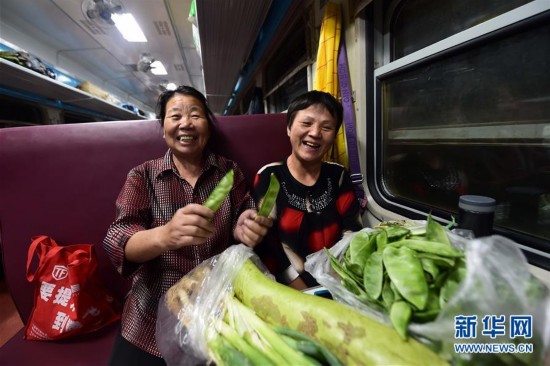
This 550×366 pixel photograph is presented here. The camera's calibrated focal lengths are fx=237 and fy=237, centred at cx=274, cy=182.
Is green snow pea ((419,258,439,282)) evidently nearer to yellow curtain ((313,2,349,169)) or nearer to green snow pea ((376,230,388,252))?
green snow pea ((376,230,388,252))

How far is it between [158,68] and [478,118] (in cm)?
701

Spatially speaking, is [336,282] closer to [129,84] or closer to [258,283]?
[258,283]

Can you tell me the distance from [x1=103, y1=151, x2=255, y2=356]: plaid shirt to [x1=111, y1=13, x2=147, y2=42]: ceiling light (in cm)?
399

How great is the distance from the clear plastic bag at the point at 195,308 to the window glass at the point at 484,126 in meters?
1.11

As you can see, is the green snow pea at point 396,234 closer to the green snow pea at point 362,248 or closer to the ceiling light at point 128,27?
the green snow pea at point 362,248

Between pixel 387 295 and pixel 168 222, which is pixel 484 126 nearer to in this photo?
pixel 387 295

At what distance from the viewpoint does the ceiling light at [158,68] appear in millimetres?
5785

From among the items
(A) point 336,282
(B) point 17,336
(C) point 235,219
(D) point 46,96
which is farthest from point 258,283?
(D) point 46,96

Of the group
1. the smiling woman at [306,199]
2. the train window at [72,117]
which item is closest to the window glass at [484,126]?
the smiling woman at [306,199]

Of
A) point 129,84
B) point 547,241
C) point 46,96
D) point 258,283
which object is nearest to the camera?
point 258,283

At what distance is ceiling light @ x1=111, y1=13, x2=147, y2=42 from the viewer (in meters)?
3.73

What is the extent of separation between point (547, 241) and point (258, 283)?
3.64 ft

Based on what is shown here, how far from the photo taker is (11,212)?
52.5 inches

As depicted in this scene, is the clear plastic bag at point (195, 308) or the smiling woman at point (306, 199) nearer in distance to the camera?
the clear plastic bag at point (195, 308)
